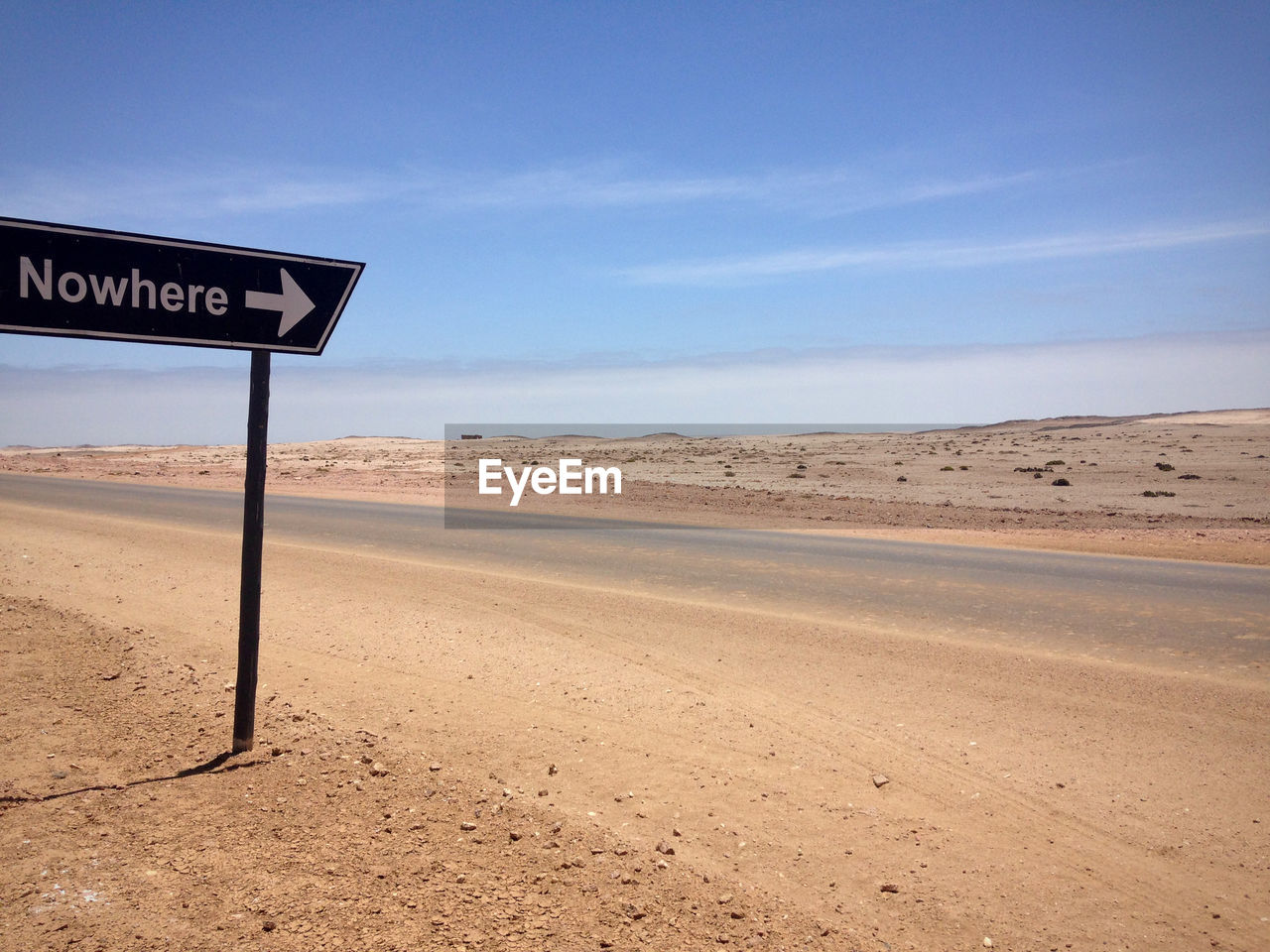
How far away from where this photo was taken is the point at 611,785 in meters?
4.98

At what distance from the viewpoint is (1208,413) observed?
12506cm

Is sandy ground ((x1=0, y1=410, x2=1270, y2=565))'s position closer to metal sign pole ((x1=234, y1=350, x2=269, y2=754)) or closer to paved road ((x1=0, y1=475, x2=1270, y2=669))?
paved road ((x1=0, y1=475, x2=1270, y2=669))

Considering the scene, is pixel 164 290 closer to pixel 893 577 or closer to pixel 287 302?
pixel 287 302

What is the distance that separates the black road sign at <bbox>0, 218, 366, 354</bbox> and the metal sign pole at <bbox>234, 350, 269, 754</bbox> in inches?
9.2

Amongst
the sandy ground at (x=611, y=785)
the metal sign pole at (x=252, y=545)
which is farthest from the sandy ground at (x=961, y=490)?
the metal sign pole at (x=252, y=545)

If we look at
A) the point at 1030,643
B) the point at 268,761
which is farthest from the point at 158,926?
the point at 1030,643

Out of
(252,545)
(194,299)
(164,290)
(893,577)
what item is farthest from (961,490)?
(164,290)

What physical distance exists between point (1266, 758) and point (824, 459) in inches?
1802

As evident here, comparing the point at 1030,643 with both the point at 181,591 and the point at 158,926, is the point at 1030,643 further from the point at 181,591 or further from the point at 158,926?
the point at 181,591

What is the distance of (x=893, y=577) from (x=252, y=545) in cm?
905

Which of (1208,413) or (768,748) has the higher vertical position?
(1208,413)

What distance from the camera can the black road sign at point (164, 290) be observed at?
13.9 ft

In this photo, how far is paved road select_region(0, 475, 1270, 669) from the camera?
29.7ft

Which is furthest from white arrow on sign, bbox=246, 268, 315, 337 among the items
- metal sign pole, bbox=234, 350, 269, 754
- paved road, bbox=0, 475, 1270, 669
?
paved road, bbox=0, 475, 1270, 669
